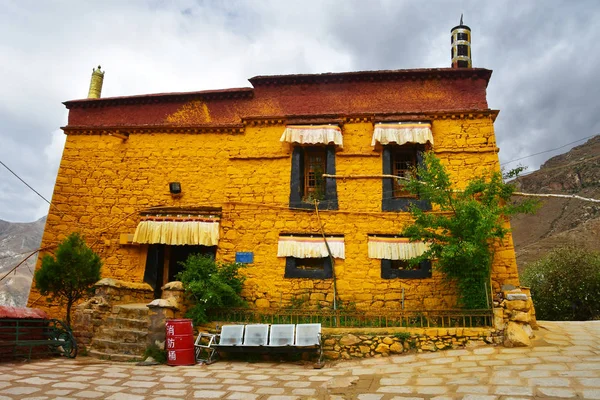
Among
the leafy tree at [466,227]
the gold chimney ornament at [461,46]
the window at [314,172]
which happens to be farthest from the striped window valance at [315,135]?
the gold chimney ornament at [461,46]

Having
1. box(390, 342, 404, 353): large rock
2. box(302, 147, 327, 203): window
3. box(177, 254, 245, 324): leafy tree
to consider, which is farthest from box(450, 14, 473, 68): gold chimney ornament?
box(177, 254, 245, 324): leafy tree

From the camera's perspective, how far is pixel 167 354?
8.61 metres

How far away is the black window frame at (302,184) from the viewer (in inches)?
475

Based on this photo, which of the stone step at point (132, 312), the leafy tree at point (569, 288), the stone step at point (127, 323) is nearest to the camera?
the stone step at point (127, 323)

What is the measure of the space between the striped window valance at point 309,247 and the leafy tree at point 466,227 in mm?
2086

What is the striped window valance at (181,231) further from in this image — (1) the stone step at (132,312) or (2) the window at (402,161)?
(2) the window at (402,161)

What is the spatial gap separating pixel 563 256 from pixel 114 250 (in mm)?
17905

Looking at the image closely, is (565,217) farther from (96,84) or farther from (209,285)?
(96,84)

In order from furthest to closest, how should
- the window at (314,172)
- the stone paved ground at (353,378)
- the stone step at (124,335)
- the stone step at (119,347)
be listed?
the window at (314,172) → the stone step at (124,335) → the stone step at (119,347) → the stone paved ground at (353,378)

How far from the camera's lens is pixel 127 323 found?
Result: 9.53 meters

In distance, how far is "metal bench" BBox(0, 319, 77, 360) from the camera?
314 inches

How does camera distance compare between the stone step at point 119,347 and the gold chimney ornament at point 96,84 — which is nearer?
the stone step at point 119,347

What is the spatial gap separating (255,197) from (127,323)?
480 centimetres

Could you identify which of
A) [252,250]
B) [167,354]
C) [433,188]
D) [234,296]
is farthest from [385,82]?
[167,354]
